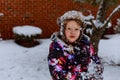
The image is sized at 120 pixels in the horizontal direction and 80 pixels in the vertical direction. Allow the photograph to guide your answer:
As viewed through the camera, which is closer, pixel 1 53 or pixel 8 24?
pixel 1 53

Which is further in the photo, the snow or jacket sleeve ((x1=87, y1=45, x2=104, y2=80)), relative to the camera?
the snow

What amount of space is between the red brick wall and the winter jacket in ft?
22.3

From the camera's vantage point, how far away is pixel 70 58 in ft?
9.49

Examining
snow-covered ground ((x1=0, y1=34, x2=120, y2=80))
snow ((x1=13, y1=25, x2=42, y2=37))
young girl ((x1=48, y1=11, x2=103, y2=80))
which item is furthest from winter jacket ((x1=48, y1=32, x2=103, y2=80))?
snow ((x1=13, y1=25, x2=42, y2=37))

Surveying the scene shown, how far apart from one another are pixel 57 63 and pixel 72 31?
30 cm

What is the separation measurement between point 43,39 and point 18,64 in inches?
100

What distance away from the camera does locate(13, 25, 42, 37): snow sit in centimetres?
916

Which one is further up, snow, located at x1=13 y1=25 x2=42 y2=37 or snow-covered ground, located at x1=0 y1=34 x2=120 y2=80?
snow, located at x1=13 y1=25 x2=42 y2=37

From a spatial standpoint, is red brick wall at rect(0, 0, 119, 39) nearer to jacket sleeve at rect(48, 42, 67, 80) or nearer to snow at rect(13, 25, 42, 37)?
snow at rect(13, 25, 42, 37)

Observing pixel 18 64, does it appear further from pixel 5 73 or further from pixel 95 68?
pixel 95 68

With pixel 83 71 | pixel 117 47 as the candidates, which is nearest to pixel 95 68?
pixel 83 71

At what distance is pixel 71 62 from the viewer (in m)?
2.88

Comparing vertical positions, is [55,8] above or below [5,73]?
above

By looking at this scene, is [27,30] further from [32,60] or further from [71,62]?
[71,62]
